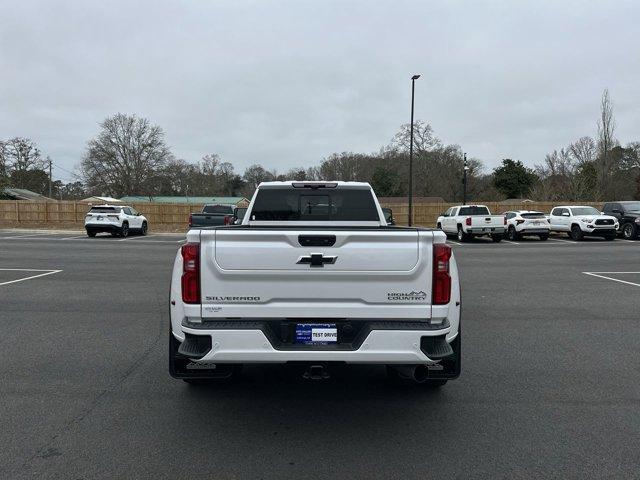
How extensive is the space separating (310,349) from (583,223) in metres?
25.1

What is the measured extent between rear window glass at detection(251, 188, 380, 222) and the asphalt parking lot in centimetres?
195

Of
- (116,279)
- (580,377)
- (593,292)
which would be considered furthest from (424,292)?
(116,279)

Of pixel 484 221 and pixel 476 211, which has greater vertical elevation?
pixel 476 211

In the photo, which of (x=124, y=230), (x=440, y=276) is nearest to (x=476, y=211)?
(x=124, y=230)

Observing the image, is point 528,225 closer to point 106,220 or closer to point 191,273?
point 106,220

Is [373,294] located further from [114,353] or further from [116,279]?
[116,279]

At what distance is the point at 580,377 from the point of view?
208 inches

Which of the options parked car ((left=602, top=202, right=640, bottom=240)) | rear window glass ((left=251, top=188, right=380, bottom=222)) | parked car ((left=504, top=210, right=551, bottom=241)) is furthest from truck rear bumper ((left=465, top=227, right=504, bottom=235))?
rear window glass ((left=251, top=188, right=380, bottom=222))

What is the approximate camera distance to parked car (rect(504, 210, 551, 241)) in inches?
1013

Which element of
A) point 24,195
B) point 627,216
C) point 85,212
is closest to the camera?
point 627,216

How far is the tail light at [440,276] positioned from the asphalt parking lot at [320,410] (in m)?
1.04

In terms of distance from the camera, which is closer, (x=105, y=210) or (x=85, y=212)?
(x=105, y=210)

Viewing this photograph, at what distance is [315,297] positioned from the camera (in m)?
3.83

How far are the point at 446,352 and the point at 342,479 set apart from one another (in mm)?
1169
